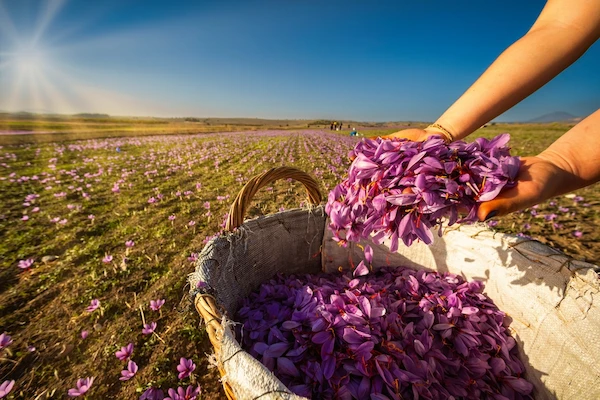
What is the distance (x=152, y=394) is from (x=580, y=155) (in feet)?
10.1

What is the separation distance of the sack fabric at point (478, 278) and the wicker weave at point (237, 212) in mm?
75

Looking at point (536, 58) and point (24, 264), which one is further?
point (24, 264)

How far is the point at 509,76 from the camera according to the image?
1.82 metres

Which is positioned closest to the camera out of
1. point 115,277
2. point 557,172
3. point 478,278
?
point 557,172

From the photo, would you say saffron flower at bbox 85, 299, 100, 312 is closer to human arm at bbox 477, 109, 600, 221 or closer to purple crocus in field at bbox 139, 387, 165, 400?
purple crocus in field at bbox 139, 387, 165, 400

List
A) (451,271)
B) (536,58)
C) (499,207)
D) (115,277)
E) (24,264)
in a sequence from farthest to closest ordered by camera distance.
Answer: (24,264), (115,277), (451,271), (536,58), (499,207)

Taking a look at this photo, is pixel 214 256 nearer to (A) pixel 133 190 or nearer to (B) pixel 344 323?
(B) pixel 344 323

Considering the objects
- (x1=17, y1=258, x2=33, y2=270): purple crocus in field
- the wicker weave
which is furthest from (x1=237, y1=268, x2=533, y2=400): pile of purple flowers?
(x1=17, y1=258, x2=33, y2=270): purple crocus in field

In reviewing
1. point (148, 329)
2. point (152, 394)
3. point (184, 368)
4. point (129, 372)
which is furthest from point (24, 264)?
point (184, 368)

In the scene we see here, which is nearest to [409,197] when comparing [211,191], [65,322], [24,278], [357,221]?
[357,221]

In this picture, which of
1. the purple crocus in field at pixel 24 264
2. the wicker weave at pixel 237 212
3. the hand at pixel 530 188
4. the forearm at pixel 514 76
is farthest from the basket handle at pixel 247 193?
the purple crocus in field at pixel 24 264

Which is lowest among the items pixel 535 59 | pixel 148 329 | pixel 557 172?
pixel 148 329

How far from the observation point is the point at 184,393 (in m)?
2.05

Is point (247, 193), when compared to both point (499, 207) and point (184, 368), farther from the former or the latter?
point (499, 207)
